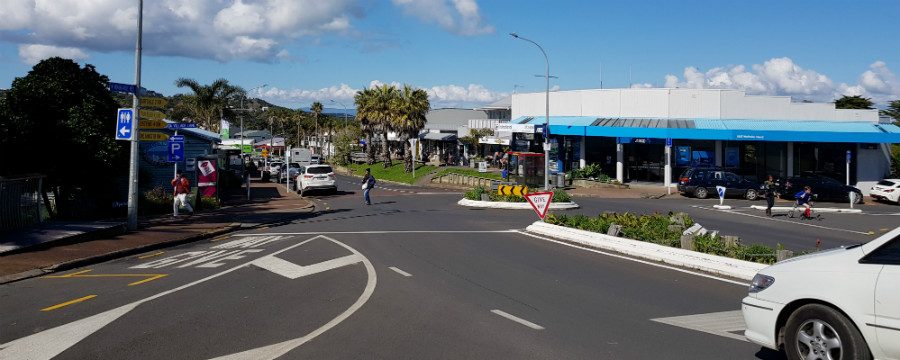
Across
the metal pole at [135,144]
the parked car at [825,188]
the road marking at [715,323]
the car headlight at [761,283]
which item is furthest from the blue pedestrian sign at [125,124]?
the parked car at [825,188]

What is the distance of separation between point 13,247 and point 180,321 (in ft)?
25.5

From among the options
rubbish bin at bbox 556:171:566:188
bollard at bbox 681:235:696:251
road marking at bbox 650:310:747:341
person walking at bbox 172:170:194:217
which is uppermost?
rubbish bin at bbox 556:171:566:188

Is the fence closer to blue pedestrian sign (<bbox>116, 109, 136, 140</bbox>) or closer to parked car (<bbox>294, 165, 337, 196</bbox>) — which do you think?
blue pedestrian sign (<bbox>116, 109, 136, 140</bbox>)

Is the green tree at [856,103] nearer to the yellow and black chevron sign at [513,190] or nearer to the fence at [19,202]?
the yellow and black chevron sign at [513,190]

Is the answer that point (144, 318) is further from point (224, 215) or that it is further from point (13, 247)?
point (224, 215)

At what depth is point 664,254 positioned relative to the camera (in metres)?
13.4

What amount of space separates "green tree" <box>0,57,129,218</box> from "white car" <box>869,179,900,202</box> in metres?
35.3

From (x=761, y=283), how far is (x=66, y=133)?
22891mm

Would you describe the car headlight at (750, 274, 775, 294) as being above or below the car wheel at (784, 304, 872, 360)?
above

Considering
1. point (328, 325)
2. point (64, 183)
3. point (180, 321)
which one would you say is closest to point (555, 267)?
point (328, 325)

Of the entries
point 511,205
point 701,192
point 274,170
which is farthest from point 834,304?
point 274,170

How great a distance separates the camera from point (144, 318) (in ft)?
27.3

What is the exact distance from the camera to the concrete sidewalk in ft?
41.3

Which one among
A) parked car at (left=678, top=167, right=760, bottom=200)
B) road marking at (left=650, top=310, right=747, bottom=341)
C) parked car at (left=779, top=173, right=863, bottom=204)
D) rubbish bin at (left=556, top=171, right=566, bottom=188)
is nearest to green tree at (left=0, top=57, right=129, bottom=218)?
road marking at (left=650, top=310, right=747, bottom=341)
